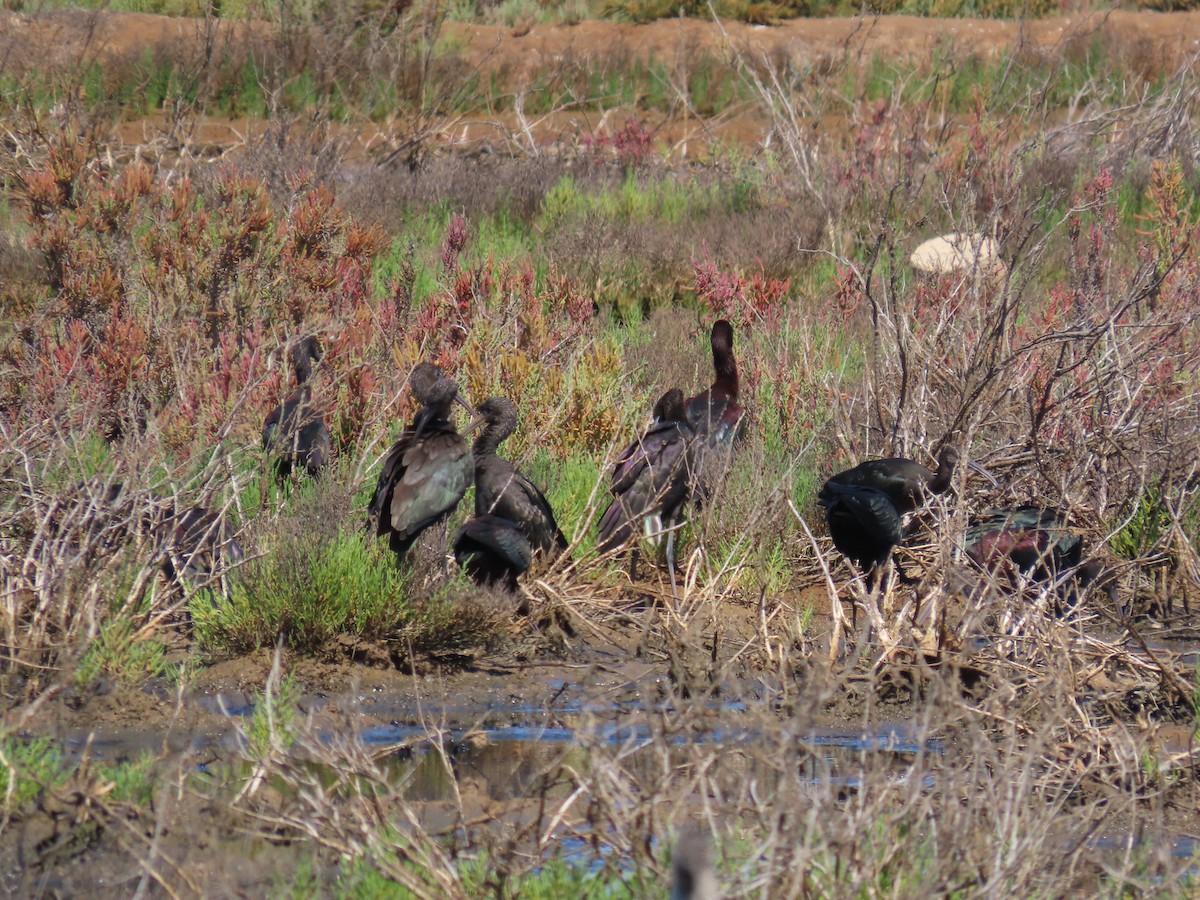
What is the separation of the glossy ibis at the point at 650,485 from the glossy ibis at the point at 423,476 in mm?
867

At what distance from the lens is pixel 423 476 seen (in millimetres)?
6344

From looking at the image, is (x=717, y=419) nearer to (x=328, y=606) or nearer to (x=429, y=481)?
(x=429, y=481)

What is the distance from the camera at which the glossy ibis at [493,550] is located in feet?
21.2

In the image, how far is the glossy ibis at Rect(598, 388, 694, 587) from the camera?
7.25 m

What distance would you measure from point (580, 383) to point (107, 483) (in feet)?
11.2

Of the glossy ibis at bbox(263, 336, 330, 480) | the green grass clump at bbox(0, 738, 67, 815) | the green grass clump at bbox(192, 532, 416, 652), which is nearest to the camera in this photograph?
the green grass clump at bbox(0, 738, 67, 815)

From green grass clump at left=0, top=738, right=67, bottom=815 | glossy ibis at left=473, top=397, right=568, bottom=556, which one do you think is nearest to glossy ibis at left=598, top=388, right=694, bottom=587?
glossy ibis at left=473, top=397, right=568, bottom=556

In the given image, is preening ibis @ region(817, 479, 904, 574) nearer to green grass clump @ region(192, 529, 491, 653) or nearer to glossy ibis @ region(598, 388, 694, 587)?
glossy ibis @ region(598, 388, 694, 587)

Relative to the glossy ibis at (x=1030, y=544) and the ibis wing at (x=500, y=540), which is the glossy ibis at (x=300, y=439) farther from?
the glossy ibis at (x=1030, y=544)

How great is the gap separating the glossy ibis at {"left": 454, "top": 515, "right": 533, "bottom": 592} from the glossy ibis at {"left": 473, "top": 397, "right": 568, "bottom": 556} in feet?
0.30

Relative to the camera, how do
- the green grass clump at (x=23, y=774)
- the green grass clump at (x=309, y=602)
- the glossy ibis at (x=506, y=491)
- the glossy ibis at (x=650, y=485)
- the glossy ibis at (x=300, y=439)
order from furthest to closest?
1. the glossy ibis at (x=650, y=485)
2. the glossy ibis at (x=300, y=439)
3. the glossy ibis at (x=506, y=491)
4. the green grass clump at (x=309, y=602)
5. the green grass clump at (x=23, y=774)

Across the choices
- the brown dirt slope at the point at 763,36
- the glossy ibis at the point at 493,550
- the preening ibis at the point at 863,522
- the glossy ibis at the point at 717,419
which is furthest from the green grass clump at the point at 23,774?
the brown dirt slope at the point at 763,36

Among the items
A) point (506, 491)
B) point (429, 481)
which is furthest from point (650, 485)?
point (429, 481)

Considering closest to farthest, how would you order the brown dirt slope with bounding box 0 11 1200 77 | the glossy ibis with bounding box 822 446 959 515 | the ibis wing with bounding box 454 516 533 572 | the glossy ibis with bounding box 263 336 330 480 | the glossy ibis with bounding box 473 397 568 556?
the ibis wing with bounding box 454 516 533 572 → the glossy ibis with bounding box 822 446 959 515 → the glossy ibis with bounding box 473 397 568 556 → the glossy ibis with bounding box 263 336 330 480 → the brown dirt slope with bounding box 0 11 1200 77
